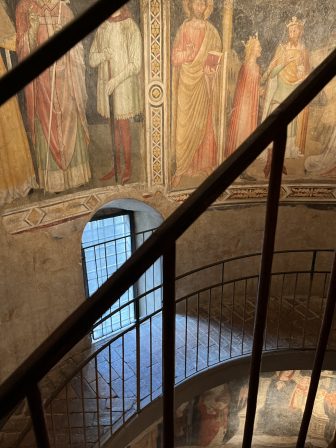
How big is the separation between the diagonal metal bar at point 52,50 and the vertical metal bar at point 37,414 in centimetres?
51

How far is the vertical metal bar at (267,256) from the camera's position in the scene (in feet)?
2.80

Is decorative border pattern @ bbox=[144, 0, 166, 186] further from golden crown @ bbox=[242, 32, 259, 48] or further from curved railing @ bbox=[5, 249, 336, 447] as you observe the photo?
curved railing @ bbox=[5, 249, 336, 447]

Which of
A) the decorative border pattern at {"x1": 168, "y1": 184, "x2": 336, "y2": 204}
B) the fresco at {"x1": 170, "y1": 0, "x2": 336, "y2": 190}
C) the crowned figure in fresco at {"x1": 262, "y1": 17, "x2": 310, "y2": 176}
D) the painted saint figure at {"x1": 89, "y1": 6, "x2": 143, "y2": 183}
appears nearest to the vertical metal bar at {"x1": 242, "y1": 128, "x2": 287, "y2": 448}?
the painted saint figure at {"x1": 89, "y1": 6, "x2": 143, "y2": 183}

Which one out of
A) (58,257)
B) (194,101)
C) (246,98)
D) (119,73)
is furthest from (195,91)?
(58,257)

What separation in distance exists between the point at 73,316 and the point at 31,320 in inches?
231

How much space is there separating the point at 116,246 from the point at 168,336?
6834 mm

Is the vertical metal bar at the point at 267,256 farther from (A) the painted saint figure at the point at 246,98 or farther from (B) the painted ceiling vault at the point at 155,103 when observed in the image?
(A) the painted saint figure at the point at 246,98

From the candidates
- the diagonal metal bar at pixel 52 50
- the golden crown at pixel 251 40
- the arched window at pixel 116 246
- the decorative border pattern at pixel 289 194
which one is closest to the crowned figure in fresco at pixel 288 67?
the golden crown at pixel 251 40

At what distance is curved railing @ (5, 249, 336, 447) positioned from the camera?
4.93m

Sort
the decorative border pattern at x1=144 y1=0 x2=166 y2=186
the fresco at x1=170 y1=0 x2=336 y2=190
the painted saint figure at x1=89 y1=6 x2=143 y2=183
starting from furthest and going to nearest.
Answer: the fresco at x1=170 y1=0 x2=336 y2=190 → the decorative border pattern at x1=144 y1=0 x2=166 y2=186 → the painted saint figure at x1=89 y1=6 x2=143 y2=183

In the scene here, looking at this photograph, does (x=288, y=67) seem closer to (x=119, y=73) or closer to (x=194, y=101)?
(x=194, y=101)

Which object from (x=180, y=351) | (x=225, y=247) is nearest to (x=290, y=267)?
(x=225, y=247)

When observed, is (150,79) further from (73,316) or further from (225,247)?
(73,316)

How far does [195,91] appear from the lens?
641 cm
